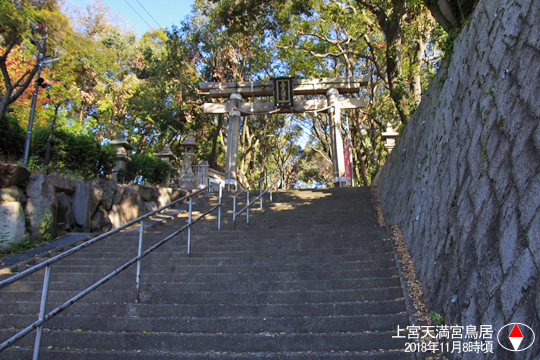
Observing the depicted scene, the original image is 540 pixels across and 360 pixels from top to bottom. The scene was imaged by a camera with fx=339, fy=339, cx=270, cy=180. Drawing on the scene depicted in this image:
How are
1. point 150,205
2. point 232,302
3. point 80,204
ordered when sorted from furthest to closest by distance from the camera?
point 150,205 → point 80,204 → point 232,302

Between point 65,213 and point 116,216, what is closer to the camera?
point 65,213

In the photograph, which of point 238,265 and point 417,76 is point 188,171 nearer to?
point 417,76

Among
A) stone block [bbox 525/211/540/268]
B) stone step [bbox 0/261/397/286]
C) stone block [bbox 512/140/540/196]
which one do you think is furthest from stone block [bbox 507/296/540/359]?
stone step [bbox 0/261/397/286]

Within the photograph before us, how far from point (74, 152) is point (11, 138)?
1.34 metres

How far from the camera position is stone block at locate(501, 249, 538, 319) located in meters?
1.98

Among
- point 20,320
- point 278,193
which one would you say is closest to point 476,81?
point 20,320

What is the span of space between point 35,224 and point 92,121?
46.3ft

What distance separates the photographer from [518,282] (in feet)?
6.75

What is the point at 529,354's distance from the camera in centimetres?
185

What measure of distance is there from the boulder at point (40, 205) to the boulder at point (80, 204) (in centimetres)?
61

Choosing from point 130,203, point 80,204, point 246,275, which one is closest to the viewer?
point 246,275

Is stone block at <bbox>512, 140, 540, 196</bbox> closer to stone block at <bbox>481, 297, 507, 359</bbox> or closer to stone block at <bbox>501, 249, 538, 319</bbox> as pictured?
stone block at <bbox>501, 249, 538, 319</bbox>

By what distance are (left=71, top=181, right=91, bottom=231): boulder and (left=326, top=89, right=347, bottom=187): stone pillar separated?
25.3ft

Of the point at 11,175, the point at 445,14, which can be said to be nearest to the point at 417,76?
the point at 445,14
